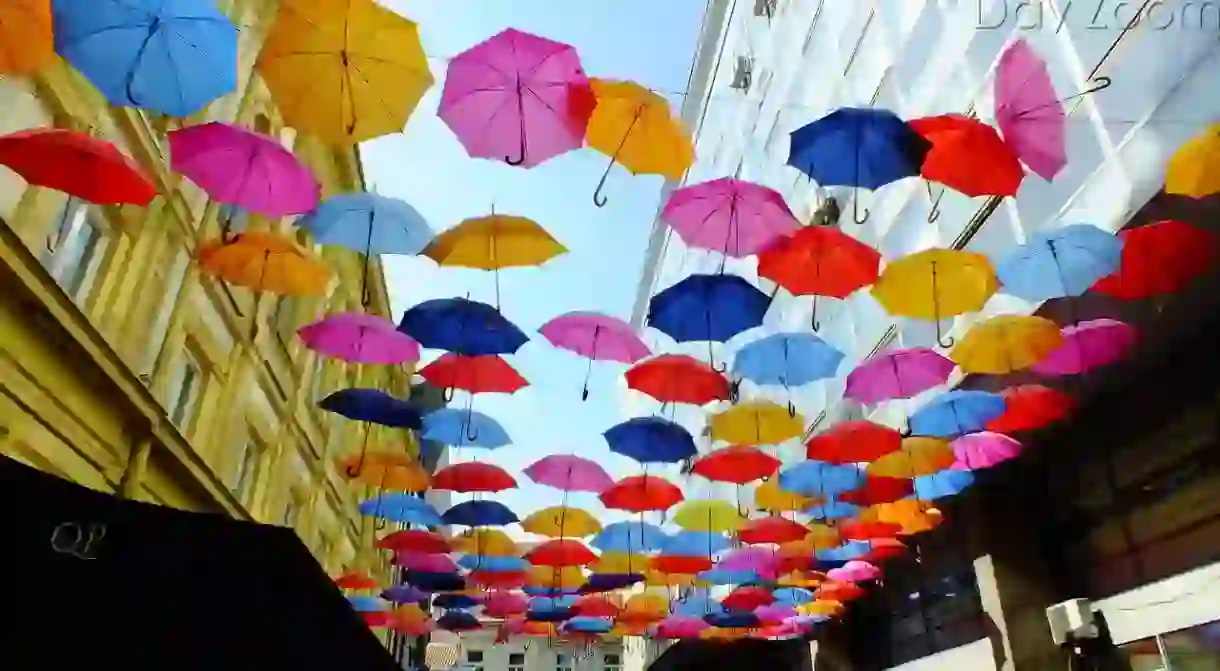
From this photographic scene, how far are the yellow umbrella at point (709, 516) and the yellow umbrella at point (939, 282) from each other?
531cm

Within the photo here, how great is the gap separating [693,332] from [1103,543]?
5.56 metres

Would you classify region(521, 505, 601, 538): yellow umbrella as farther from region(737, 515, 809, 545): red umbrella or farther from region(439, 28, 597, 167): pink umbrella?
region(439, 28, 597, 167): pink umbrella

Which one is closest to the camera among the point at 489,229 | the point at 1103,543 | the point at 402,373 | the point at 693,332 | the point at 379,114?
the point at 379,114

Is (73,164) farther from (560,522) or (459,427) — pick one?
(560,522)

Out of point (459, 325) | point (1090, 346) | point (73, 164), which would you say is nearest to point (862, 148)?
point (1090, 346)

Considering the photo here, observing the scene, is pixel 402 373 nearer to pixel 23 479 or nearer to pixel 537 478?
pixel 537 478

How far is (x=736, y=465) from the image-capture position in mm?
9508

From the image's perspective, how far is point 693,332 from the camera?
23.5ft

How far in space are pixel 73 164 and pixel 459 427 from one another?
486 centimetres

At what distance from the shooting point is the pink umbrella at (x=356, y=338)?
7637 millimetres

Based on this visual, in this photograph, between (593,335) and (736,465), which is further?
(736,465)

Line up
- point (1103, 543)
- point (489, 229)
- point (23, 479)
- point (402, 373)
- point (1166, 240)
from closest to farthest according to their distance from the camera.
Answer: point (23, 479) → point (1166, 240) → point (489, 229) → point (1103, 543) → point (402, 373)

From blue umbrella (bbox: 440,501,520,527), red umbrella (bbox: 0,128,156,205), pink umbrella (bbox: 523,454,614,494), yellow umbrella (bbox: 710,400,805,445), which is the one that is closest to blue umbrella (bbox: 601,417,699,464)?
yellow umbrella (bbox: 710,400,805,445)

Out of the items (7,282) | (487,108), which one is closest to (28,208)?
(7,282)
